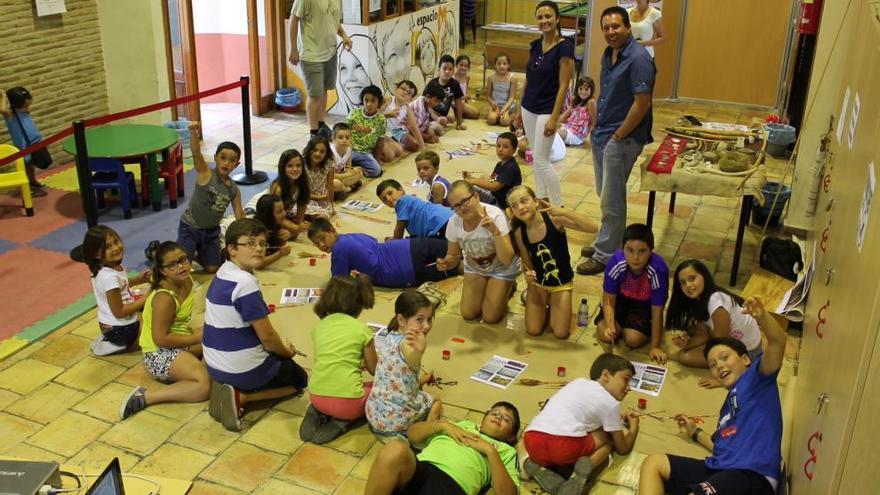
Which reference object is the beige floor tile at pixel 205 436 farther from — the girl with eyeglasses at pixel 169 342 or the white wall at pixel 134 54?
the white wall at pixel 134 54

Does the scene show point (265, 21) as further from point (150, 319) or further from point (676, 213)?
point (150, 319)

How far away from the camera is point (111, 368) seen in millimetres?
5336

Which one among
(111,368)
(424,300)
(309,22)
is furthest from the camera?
(309,22)

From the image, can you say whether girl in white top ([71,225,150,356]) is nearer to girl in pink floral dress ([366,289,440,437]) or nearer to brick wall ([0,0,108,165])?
girl in pink floral dress ([366,289,440,437])

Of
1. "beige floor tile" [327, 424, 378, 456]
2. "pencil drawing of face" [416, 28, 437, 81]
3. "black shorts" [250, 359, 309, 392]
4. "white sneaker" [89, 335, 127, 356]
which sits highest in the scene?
"pencil drawing of face" [416, 28, 437, 81]

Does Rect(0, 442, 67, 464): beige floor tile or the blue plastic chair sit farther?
the blue plastic chair

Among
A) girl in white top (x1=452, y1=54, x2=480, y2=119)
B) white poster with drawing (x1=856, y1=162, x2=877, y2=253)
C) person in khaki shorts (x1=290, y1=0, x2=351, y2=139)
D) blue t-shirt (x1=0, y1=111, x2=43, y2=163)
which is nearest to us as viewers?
white poster with drawing (x1=856, y1=162, x2=877, y2=253)

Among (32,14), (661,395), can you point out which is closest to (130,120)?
(32,14)

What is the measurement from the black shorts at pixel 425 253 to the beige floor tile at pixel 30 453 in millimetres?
2702

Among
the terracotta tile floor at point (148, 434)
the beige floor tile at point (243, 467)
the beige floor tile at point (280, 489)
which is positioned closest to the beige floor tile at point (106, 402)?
the terracotta tile floor at point (148, 434)

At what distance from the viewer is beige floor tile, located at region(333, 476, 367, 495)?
4285 millimetres

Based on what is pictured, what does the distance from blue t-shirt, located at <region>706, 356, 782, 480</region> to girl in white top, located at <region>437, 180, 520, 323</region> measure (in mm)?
2076

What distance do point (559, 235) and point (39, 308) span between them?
3484 millimetres

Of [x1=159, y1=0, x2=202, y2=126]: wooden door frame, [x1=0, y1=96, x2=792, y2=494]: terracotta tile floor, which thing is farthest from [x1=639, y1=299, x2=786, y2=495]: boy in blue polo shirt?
[x1=159, y1=0, x2=202, y2=126]: wooden door frame
